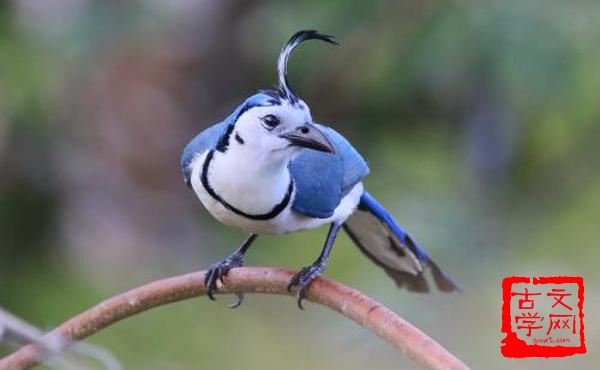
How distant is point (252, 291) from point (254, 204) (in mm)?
292

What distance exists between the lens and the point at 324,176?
2.41m

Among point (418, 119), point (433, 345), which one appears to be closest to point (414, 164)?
point (418, 119)

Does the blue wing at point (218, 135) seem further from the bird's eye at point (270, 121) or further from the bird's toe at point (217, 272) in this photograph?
the bird's toe at point (217, 272)

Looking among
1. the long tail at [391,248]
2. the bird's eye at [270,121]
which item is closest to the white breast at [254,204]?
the bird's eye at [270,121]

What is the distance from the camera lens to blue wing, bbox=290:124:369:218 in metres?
2.32

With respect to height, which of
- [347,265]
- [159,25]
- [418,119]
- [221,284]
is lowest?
[221,284]

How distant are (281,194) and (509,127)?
1.59 m

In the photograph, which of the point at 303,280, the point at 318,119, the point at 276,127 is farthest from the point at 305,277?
the point at 318,119

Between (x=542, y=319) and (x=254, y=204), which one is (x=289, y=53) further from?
(x=542, y=319)

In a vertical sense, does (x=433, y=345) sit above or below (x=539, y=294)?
below

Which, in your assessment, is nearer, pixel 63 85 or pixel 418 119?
pixel 418 119

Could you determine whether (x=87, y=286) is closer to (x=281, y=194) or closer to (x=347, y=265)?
(x=347, y=265)

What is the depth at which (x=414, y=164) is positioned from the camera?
159 inches

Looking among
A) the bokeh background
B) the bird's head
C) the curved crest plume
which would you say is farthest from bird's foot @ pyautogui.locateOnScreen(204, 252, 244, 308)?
the bokeh background
